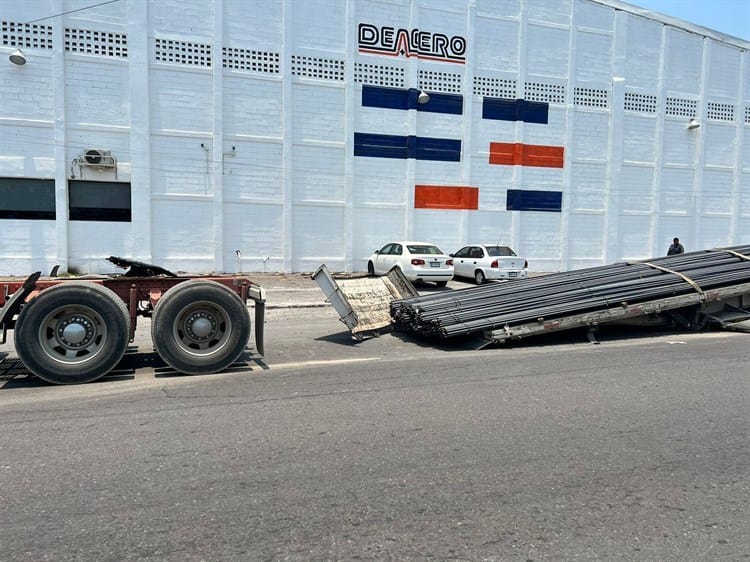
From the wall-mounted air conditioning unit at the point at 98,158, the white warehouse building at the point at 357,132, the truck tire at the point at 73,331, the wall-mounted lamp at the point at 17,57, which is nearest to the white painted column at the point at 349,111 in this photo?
the white warehouse building at the point at 357,132

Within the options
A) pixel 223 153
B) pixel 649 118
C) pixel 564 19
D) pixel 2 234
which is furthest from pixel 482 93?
pixel 2 234

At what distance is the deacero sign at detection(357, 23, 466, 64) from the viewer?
21125 mm

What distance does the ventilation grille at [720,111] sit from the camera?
25984mm

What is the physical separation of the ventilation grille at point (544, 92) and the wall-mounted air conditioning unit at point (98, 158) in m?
15.8

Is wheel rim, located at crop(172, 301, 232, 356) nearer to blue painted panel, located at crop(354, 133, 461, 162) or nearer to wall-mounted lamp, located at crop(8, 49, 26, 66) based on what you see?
blue painted panel, located at crop(354, 133, 461, 162)

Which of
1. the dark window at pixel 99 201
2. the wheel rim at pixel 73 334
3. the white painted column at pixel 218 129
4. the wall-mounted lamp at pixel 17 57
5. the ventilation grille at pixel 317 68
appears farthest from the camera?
the ventilation grille at pixel 317 68

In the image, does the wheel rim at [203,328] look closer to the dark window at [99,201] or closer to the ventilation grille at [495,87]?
the dark window at [99,201]

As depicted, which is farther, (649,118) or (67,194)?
(649,118)

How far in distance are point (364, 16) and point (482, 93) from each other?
17.8ft

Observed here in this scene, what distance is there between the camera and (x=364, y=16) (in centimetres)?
2102

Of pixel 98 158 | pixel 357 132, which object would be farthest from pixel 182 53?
pixel 357 132

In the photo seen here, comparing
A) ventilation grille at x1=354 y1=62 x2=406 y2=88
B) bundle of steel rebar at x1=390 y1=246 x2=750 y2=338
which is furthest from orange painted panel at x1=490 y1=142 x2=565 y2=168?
bundle of steel rebar at x1=390 y1=246 x2=750 y2=338

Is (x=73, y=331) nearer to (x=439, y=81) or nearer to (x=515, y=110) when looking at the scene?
(x=439, y=81)

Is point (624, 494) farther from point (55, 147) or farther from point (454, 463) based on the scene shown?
point (55, 147)
